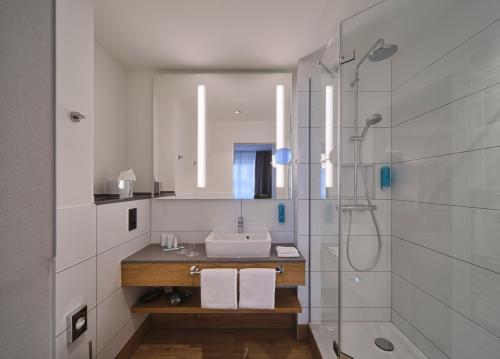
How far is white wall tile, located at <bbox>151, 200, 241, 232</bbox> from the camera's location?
76.8 inches

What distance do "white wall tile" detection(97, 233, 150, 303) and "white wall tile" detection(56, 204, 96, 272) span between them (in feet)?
0.43

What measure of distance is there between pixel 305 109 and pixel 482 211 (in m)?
1.27

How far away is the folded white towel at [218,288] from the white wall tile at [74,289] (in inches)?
24.3

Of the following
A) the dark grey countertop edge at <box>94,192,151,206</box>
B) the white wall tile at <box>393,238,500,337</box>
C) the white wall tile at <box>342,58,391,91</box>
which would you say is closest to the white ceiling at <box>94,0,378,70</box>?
the white wall tile at <box>342,58,391,91</box>

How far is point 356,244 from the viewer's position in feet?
4.60

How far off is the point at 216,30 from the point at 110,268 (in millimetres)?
1690

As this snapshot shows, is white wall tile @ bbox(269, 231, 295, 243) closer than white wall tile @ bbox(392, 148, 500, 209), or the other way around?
white wall tile @ bbox(392, 148, 500, 209)

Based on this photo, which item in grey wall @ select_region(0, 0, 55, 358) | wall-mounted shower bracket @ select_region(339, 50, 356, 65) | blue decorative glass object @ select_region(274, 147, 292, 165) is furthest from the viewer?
blue decorative glass object @ select_region(274, 147, 292, 165)

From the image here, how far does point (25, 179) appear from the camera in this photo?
12.6 inches

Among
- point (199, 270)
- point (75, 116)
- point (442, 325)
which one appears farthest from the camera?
point (199, 270)

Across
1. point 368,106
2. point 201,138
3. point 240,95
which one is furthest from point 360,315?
point 240,95

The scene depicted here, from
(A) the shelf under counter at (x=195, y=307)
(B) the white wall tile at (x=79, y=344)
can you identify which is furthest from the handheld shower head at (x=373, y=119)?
(B) the white wall tile at (x=79, y=344)

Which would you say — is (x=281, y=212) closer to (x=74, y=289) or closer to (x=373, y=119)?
(x=373, y=119)

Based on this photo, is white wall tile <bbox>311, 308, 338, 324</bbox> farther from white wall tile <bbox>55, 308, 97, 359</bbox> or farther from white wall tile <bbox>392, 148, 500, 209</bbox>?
white wall tile <bbox>55, 308, 97, 359</bbox>
